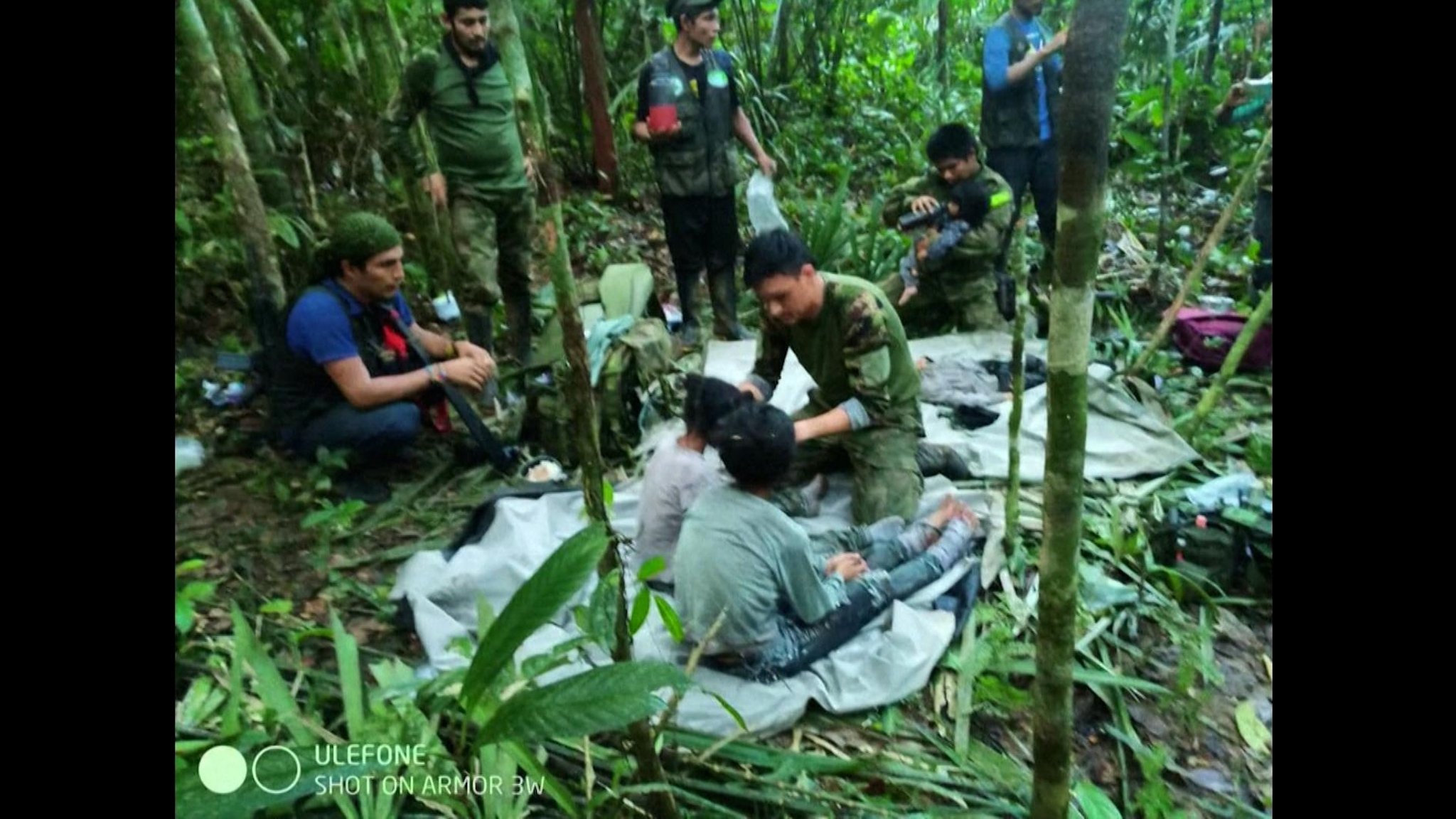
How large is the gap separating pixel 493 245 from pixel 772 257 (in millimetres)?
631

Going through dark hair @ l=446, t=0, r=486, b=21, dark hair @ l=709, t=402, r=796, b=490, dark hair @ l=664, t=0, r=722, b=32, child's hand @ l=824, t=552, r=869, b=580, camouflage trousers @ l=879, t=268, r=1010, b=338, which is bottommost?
child's hand @ l=824, t=552, r=869, b=580

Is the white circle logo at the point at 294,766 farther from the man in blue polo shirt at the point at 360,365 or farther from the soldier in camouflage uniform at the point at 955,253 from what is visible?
the soldier in camouflage uniform at the point at 955,253

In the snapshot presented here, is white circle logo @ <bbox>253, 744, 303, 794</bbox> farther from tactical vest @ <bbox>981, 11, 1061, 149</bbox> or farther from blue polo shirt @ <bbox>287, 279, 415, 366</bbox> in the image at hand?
tactical vest @ <bbox>981, 11, 1061, 149</bbox>

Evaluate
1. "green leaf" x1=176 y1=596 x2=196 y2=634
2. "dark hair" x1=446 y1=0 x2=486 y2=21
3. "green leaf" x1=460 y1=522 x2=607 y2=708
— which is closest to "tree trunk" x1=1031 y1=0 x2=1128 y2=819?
"green leaf" x1=460 y1=522 x2=607 y2=708

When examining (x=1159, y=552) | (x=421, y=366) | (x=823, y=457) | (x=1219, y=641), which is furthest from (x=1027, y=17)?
(x=421, y=366)

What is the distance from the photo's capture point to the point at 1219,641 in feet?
6.58

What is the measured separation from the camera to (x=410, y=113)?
209 cm

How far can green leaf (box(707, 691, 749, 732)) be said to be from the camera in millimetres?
1745

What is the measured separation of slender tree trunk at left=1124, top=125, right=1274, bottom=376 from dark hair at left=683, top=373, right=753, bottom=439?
1087 millimetres

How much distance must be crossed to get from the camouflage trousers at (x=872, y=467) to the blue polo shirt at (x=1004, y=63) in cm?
73

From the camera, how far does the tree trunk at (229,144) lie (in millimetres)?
1922

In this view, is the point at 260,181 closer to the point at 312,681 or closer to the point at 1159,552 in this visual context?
Answer: the point at 312,681

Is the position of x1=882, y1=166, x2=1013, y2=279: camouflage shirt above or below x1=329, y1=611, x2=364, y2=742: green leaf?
above

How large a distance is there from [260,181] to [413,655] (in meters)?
1.08
